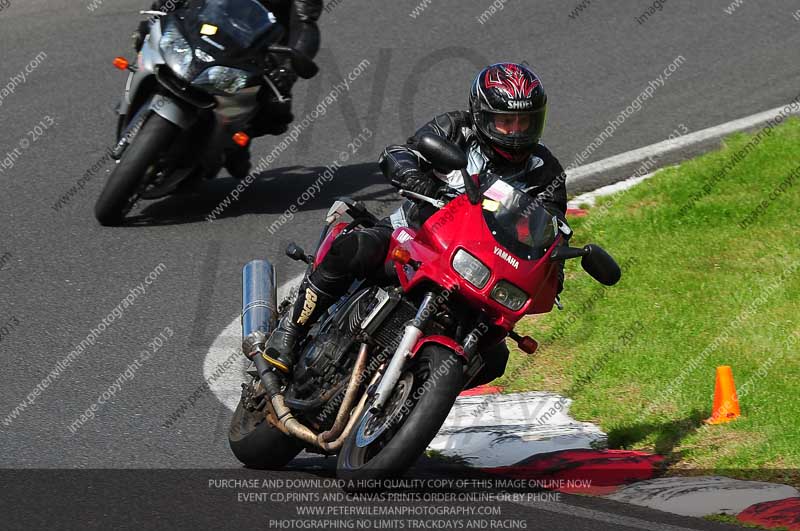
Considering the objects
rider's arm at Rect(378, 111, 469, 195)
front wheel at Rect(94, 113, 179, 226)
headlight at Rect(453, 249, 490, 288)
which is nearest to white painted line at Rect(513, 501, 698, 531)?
headlight at Rect(453, 249, 490, 288)

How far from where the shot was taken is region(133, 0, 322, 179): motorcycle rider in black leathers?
9570mm

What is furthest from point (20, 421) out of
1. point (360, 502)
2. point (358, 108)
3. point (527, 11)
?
point (527, 11)

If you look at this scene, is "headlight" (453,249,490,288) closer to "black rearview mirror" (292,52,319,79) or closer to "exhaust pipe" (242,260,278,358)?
"exhaust pipe" (242,260,278,358)

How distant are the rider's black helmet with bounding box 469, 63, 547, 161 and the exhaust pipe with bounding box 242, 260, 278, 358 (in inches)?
56.5

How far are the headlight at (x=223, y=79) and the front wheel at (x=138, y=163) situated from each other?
0.39m

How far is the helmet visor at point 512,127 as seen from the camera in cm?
590

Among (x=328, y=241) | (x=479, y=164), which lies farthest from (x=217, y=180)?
(x=479, y=164)

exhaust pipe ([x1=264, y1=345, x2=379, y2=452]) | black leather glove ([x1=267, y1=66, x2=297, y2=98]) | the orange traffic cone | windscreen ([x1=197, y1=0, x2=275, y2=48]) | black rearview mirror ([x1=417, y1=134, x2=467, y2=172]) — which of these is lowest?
black leather glove ([x1=267, y1=66, x2=297, y2=98])

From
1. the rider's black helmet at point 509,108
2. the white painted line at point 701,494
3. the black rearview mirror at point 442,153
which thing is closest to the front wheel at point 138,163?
the rider's black helmet at point 509,108

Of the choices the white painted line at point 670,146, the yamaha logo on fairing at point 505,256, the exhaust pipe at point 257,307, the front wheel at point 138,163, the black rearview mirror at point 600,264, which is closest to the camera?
the yamaha logo on fairing at point 505,256

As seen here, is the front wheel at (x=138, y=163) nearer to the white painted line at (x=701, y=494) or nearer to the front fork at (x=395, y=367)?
→ the front fork at (x=395, y=367)

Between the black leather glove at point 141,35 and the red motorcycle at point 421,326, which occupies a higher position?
the red motorcycle at point 421,326

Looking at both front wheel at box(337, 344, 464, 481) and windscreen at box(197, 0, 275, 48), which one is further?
windscreen at box(197, 0, 275, 48)

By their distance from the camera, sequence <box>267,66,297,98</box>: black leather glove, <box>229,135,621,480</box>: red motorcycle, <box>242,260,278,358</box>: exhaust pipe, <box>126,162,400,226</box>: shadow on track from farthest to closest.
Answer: <box>126,162,400,226</box>: shadow on track < <box>267,66,297,98</box>: black leather glove < <box>242,260,278,358</box>: exhaust pipe < <box>229,135,621,480</box>: red motorcycle
